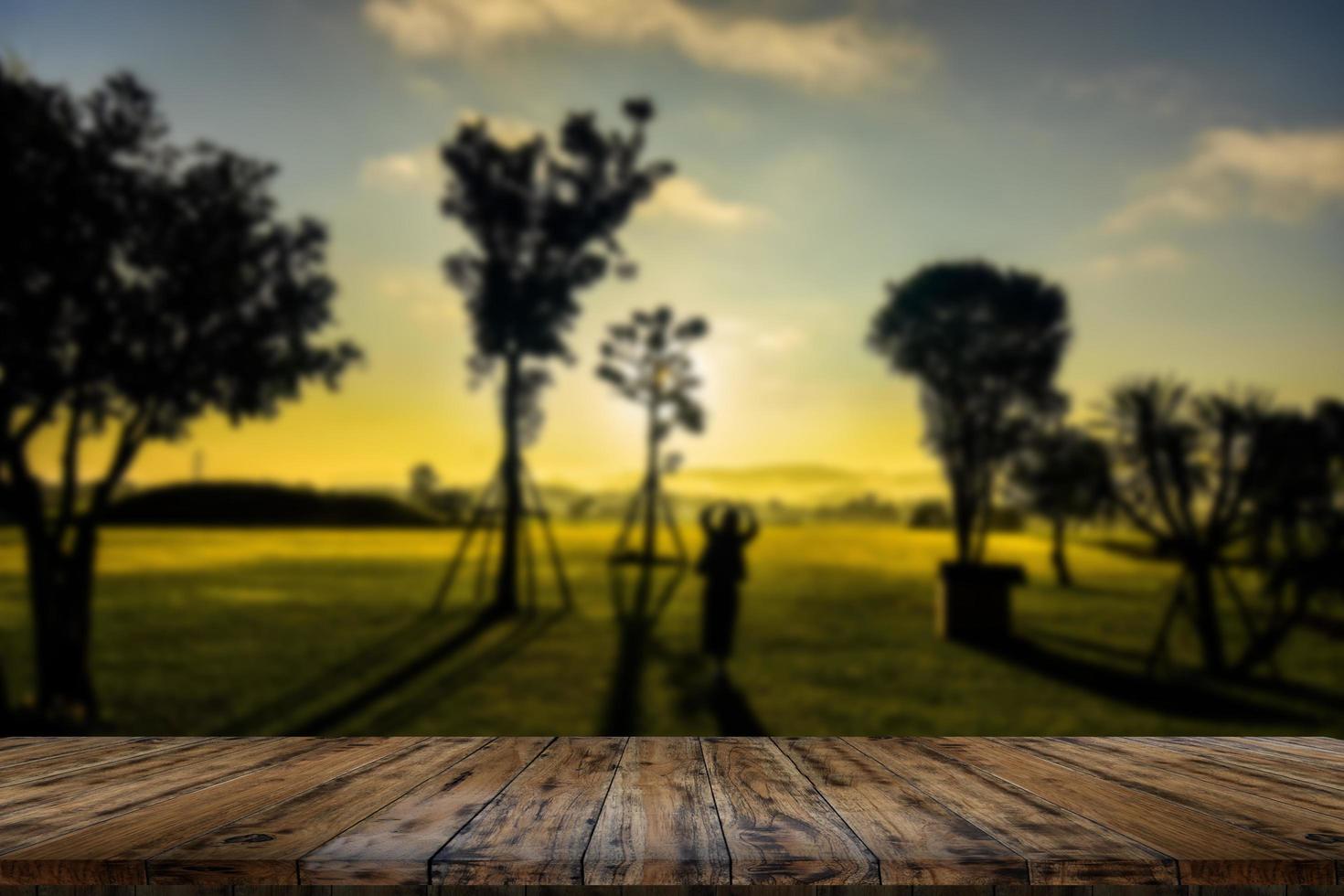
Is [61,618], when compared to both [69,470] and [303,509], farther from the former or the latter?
[303,509]

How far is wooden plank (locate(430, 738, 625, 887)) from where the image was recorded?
6.45 feet

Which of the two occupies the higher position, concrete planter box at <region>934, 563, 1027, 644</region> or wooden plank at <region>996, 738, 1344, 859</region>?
wooden plank at <region>996, 738, 1344, 859</region>

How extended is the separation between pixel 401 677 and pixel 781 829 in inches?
382

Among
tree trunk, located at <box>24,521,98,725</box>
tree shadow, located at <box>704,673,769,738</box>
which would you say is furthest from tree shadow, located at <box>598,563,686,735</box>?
tree trunk, located at <box>24,521,98,725</box>

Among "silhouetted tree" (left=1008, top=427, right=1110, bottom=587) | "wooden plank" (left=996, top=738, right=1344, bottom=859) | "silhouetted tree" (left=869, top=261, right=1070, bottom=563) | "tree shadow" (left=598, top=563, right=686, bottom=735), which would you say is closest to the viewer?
"wooden plank" (left=996, top=738, right=1344, bottom=859)

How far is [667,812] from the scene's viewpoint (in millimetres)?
2379

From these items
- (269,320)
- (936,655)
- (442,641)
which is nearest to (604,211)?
(269,320)

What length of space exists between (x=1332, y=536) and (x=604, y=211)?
456 inches

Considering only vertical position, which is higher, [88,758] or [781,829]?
[781,829]

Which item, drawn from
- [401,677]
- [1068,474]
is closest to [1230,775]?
[401,677]

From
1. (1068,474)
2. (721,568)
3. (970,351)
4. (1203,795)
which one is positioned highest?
(970,351)

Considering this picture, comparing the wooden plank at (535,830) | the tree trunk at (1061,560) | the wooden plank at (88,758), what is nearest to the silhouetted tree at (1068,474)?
the tree trunk at (1061,560)

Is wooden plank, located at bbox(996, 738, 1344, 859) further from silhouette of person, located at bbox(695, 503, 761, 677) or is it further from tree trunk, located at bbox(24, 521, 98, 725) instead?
tree trunk, located at bbox(24, 521, 98, 725)

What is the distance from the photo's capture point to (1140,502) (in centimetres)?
1222
